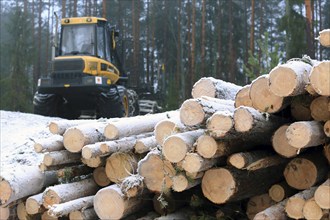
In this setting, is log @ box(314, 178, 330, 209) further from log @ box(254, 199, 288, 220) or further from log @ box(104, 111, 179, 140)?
log @ box(104, 111, 179, 140)

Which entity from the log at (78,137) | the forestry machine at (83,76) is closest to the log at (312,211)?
the log at (78,137)

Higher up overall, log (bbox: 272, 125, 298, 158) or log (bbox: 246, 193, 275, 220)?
log (bbox: 272, 125, 298, 158)

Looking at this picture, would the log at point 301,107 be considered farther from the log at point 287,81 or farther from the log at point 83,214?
the log at point 83,214

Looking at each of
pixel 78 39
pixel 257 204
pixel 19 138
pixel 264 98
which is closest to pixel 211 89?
pixel 264 98

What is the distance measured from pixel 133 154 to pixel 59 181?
0.94m

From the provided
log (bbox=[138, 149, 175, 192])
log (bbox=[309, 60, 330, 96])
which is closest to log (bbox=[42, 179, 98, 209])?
log (bbox=[138, 149, 175, 192])

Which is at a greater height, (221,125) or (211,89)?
(211,89)

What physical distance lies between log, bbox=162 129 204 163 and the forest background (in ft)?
76.1

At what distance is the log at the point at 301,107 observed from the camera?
3648 mm

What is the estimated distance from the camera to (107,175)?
175 inches

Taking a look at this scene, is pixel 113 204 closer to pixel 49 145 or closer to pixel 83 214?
pixel 83 214

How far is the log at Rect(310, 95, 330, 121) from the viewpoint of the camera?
3418mm

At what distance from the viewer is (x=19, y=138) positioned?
8891 mm

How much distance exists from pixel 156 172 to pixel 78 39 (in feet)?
36.4
